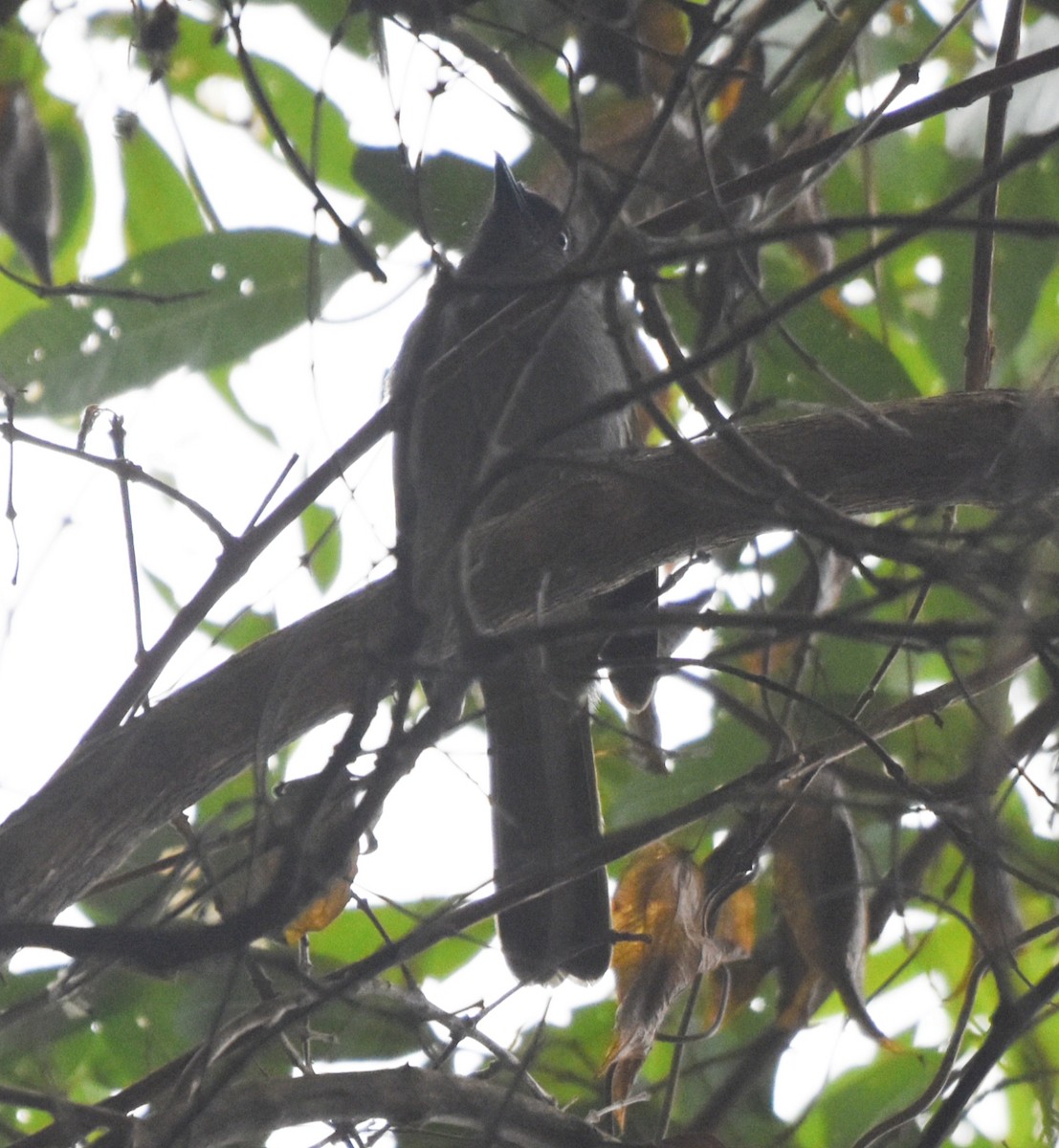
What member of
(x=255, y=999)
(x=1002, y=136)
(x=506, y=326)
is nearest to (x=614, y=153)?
(x=1002, y=136)

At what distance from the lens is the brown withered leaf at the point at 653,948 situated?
6.77ft

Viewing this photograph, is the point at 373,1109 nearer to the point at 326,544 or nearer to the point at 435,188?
the point at 326,544

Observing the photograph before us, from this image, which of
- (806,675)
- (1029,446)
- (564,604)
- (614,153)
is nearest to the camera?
(1029,446)

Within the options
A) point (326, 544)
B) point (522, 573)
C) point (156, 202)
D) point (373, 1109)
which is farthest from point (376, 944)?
point (156, 202)

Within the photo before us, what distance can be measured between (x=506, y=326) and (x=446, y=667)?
628mm

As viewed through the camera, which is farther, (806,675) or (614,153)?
(806,675)

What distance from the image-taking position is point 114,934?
53.1 inches

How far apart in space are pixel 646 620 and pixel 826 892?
95 cm

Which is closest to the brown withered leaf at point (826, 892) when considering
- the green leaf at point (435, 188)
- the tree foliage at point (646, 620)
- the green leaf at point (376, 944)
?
the tree foliage at point (646, 620)

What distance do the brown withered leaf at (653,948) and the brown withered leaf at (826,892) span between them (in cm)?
14

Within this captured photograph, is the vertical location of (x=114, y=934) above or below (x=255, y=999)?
below

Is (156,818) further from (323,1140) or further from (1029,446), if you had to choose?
(1029,446)

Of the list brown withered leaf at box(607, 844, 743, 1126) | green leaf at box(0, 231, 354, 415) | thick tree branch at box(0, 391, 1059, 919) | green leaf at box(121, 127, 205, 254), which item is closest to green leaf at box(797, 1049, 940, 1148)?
brown withered leaf at box(607, 844, 743, 1126)

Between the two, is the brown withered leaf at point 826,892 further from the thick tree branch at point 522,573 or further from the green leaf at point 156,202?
the green leaf at point 156,202
